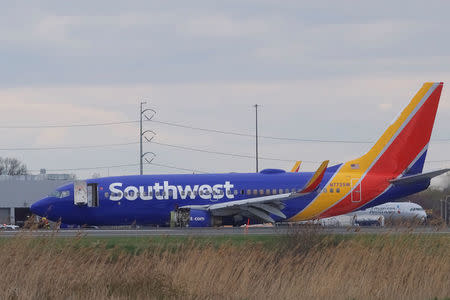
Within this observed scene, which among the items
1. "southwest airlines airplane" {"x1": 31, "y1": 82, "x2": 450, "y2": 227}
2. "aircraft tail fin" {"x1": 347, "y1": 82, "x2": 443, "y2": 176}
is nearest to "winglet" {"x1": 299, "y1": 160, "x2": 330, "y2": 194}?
"southwest airlines airplane" {"x1": 31, "y1": 82, "x2": 450, "y2": 227}

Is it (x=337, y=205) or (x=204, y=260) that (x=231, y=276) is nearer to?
(x=204, y=260)

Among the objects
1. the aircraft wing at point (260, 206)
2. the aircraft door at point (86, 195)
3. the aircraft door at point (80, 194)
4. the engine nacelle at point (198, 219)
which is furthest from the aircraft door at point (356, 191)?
the aircraft door at point (80, 194)

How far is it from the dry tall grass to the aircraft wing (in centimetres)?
2101

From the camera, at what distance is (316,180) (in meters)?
46.7

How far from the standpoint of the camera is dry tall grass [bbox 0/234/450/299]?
2161cm

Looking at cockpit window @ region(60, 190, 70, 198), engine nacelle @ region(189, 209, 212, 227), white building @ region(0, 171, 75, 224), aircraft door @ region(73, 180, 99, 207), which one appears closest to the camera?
engine nacelle @ region(189, 209, 212, 227)

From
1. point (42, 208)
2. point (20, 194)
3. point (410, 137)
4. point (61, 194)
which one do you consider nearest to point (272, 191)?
point (410, 137)

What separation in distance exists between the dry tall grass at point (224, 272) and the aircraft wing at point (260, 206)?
21010 millimetres

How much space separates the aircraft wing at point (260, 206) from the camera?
155ft

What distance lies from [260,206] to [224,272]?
25447 millimetres

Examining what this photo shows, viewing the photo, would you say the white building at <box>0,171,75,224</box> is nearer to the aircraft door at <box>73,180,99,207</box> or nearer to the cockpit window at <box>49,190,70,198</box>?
the cockpit window at <box>49,190,70,198</box>

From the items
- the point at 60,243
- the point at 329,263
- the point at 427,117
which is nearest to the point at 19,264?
the point at 60,243

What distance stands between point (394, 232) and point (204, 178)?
22282mm

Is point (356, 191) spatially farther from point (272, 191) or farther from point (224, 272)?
point (224, 272)
